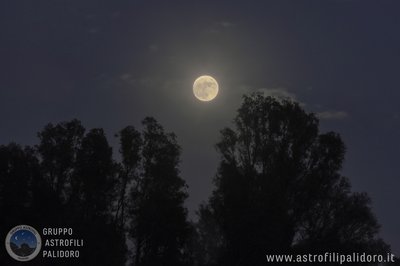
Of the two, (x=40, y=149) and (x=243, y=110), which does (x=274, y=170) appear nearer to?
(x=243, y=110)

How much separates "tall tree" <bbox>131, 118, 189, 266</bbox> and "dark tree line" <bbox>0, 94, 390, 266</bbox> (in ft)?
0.27

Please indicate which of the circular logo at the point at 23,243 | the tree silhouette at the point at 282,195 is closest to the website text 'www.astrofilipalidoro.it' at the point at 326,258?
the tree silhouette at the point at 282,195

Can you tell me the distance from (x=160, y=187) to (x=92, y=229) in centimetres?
723

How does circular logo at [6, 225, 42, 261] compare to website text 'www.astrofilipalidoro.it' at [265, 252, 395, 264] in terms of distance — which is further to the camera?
website text 'www.astrofilipalidoro.it' at [265, 252, 395, 264]

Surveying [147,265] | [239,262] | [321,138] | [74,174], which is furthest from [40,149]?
[321,138]

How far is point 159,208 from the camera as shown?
217 ft

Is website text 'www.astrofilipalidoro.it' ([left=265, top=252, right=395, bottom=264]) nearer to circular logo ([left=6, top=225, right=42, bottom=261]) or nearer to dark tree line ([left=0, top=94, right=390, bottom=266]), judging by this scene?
dark tree line ([left=0, top=94, right=390, bottom=266])

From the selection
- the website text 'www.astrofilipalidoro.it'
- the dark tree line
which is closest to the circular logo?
the dark tree line

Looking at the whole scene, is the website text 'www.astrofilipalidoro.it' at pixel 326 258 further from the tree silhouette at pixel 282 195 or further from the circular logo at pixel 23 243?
the circular logo at pixel 23 243

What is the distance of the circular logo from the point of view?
5375cm

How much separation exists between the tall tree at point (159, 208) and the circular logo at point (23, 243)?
10.3 meters

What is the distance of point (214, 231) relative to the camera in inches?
3103

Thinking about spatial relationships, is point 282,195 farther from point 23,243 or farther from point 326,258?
point 23,243

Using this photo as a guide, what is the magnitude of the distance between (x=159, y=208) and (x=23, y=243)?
14.0 meters
